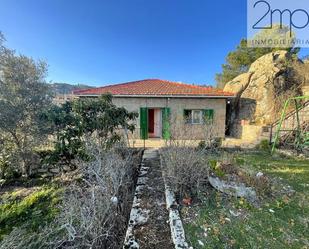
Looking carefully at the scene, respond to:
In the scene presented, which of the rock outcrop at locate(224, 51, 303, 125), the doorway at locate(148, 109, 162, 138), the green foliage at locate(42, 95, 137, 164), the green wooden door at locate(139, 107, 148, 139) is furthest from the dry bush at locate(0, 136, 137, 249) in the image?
the rock outcrop at locate(224, 51, 303, 125)

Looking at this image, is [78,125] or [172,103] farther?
[172,103]

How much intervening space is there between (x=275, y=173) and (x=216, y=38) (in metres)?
12.3

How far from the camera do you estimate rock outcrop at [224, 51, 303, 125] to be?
585 inches

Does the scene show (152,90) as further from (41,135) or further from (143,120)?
(41,135)

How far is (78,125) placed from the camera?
709 centimetres

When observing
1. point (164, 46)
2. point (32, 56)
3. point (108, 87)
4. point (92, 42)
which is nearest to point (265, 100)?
point (164, 46)

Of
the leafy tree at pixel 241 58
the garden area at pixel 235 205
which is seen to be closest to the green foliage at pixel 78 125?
the garden area at pixel 235 205

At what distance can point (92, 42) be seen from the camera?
1244 cm

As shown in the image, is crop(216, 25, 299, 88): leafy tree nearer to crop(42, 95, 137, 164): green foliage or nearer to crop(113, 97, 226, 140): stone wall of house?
crop(113, 97, 226, 140): stone wall of house

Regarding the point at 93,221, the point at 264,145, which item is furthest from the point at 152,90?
the point at 93,221

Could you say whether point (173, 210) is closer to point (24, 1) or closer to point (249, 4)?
point (24, 1)

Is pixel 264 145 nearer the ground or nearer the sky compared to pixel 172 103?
nearer the ground

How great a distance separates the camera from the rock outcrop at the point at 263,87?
14852mm

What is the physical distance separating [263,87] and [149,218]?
1536 centimetres
